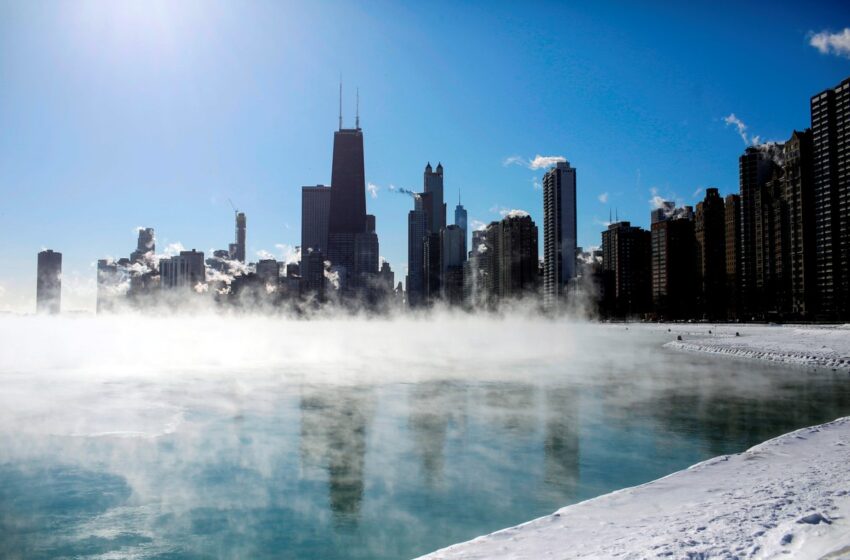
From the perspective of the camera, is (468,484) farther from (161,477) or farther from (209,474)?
(161,477)

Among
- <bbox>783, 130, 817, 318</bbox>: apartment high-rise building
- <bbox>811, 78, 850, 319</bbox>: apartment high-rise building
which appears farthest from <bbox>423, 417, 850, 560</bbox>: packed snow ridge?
<bbox>783, 130, 817, 318</bbox>: apartment high-rise building

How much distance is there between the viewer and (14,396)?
3303 cm

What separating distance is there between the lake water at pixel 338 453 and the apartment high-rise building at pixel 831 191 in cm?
16269

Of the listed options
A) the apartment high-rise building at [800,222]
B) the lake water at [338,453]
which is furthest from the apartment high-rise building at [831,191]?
the lake water at [338,453]

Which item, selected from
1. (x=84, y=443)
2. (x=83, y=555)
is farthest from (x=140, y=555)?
(x=84, y=443)

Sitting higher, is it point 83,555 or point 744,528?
point 744,528

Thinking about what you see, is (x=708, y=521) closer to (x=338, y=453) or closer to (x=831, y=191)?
(x=338, y=453)

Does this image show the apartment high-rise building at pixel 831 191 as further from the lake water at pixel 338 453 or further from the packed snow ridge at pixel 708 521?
the packed snow ridge at pixel 708 521

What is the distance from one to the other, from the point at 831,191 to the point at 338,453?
675 ft

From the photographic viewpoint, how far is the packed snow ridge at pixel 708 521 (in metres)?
8.79

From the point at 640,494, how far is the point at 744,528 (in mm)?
3229

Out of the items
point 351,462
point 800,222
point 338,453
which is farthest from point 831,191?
point 351,462

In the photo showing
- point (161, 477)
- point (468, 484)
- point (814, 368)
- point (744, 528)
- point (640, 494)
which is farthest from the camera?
point (814, 368)

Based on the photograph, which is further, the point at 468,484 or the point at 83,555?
the point at 468,484
